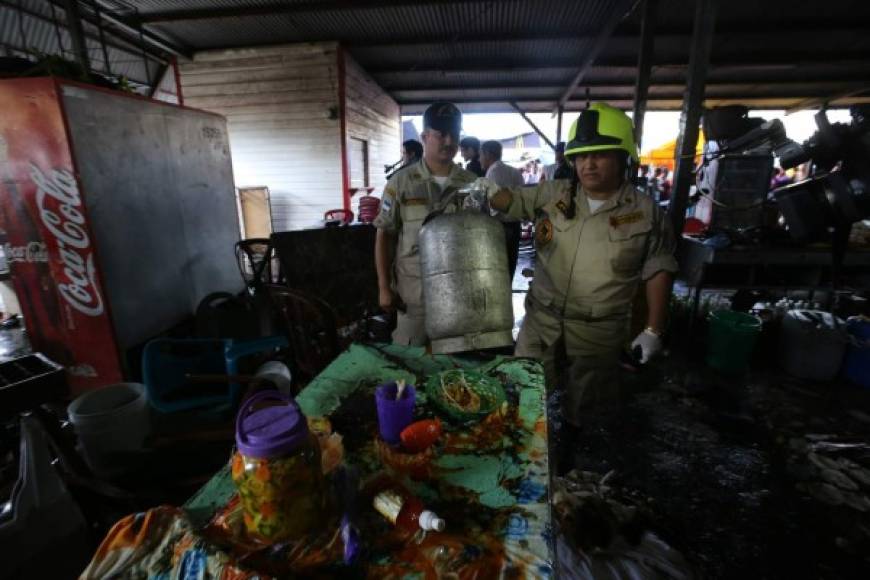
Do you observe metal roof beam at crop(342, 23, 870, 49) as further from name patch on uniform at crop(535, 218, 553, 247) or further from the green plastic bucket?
name patch on uniform at crop(535, 218, 553, 247)

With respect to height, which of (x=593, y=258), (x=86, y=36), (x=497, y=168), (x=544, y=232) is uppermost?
(x=86, y=36)

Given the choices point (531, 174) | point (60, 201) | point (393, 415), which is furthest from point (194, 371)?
point (531, 174)

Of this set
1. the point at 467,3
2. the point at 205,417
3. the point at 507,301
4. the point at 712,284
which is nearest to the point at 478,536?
the point at 507,301

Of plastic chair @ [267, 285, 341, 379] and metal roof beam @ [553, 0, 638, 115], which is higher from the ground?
metal roof beam @ [553, 0, 638, 115]

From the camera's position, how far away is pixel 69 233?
3.40 m

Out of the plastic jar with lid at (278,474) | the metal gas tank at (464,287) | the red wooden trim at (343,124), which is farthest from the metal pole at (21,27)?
the plastic jar with lid at (278,474)

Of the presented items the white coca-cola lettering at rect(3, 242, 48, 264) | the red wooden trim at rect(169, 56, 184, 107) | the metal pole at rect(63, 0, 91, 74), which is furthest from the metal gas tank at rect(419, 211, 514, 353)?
the red wooden trim at rect(169, 56, 184, 107)

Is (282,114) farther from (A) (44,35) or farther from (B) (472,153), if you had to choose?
(B) (472,153)

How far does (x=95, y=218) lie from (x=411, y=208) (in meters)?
2.77

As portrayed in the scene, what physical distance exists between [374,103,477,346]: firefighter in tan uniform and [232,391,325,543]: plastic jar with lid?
1.95 m

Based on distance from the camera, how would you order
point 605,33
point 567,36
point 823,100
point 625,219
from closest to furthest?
point 625,219, point 605,33, point 567,36, point 823,100

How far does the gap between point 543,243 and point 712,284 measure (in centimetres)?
338

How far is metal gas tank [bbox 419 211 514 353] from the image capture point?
2131 mm

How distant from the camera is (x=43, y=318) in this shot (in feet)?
12.2
